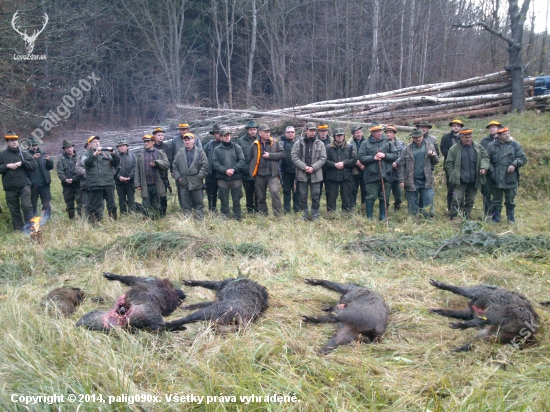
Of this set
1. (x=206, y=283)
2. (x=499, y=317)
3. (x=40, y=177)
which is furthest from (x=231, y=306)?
(x=40, y=177)

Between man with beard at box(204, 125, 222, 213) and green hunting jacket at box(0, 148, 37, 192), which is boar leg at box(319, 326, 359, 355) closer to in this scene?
man with beard at box(204, 125, 222, 213)

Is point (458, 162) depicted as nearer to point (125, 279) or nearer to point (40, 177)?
point (125, 279)

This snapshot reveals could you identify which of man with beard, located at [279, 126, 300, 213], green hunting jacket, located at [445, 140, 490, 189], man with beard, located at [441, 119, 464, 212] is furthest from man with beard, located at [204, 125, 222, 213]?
man with beard, located at [441, 119, 464, 212]

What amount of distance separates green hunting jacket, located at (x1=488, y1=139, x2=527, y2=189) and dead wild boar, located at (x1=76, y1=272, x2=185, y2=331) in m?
6.85

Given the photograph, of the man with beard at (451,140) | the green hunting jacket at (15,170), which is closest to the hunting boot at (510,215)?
the man with beard at (451,140)

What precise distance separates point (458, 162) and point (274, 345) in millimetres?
6461

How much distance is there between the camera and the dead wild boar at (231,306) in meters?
4.03

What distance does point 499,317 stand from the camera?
3.80m

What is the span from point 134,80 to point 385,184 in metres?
21.1

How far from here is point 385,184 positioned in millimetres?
9273

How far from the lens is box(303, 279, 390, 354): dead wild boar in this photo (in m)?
3.90

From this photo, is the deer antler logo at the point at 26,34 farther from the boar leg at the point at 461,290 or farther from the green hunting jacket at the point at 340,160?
the boar leg at the point at 461,290

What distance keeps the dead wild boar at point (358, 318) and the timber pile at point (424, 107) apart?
10393 millimetres

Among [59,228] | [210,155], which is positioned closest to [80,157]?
[59,228]
